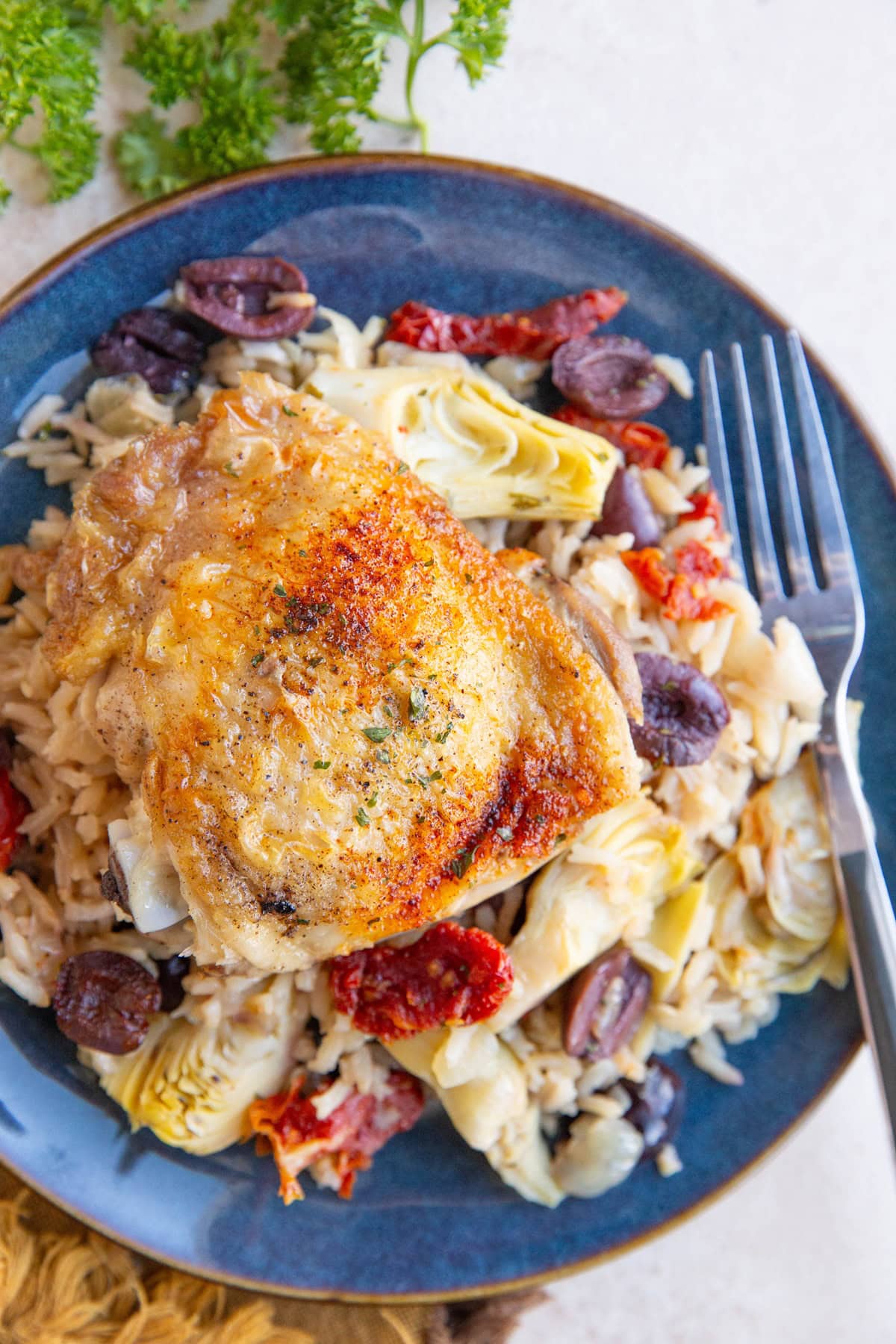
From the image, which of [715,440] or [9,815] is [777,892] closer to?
[715,440]

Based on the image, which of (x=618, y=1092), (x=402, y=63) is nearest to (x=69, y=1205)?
(x=618, y=1092)

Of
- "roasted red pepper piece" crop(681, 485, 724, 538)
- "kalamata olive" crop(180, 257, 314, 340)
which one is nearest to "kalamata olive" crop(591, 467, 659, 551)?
"roasted red pepper piece" crop(681, 485, 724, 538)

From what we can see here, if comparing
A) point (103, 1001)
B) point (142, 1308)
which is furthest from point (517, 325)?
point (142, 1308)

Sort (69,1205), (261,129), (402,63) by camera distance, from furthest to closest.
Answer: (402,63) < (261,129) < (69,1205)

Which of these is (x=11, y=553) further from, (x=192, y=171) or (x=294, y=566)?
(x=192, y=171)

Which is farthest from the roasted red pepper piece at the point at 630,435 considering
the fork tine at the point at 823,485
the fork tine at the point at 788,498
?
the fork tine at the point at 823,485

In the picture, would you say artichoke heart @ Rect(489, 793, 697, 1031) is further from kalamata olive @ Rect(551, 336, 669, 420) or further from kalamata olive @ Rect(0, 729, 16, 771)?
kalamata olive @ Rect(0, 729, 16, 771)
